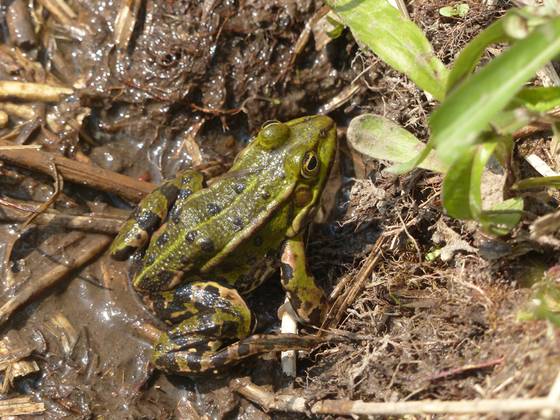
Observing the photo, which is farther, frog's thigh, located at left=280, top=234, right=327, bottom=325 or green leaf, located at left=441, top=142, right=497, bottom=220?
frog's thigh, located at left=280, top=234, right=327, bottom=325

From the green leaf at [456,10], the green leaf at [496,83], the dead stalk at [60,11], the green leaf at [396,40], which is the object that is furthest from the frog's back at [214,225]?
the dead stalk at [60,11]

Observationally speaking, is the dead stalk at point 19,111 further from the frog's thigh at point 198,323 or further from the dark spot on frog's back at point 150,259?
the frog's thigh at point 198,323

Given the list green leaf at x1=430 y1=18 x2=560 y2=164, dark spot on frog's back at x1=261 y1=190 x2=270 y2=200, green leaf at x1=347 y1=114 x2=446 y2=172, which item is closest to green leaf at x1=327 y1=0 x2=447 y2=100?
green leaf at x1=347 y1=114 x2=446 y2=172

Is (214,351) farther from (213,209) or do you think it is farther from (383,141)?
(383,141)

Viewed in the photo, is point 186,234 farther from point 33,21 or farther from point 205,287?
point 33,21

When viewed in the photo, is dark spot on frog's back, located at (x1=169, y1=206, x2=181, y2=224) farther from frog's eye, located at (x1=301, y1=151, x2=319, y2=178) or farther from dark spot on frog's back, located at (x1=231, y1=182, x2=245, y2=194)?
frog's eye, located at (x1=301, y1=151, x2=319, y2=178)

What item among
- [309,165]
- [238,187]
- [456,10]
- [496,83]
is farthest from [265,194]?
[496,83]
